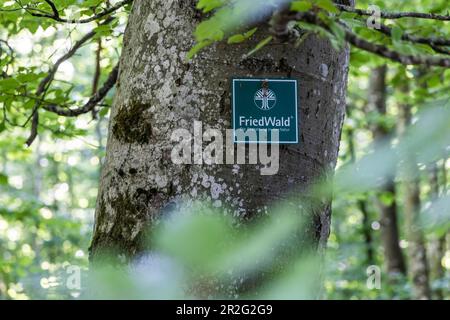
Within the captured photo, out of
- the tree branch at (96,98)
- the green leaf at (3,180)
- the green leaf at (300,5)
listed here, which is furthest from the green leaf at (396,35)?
the green leaf at (3,180)

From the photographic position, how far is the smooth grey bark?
4.39 ft

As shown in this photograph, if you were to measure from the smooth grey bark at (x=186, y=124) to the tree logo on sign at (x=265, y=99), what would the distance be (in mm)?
45

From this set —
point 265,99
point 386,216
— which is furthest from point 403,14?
point 386,216

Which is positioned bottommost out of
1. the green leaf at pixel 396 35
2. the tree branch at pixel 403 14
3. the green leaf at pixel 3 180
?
the green leaf at pixel 396 35

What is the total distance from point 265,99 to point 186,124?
202 millimetres

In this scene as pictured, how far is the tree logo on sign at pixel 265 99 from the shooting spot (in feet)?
4.54

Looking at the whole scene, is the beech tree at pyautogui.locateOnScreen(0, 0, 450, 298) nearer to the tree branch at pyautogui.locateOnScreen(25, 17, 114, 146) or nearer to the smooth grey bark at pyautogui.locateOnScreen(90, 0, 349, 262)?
the smooth grey bark at pyautogui.locateOnScreen(90, 0, 349, 262)

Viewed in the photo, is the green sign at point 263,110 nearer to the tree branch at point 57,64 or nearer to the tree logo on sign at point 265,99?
the tree logo on sign at point 265,99

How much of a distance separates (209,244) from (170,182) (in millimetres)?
884

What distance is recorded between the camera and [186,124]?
4.48 ft

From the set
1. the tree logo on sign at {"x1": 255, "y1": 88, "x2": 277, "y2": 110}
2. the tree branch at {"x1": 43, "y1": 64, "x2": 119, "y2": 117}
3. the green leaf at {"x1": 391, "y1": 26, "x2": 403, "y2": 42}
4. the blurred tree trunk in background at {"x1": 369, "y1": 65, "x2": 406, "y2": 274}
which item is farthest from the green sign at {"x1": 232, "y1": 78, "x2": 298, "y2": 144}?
the blurred tree trunk in background at {"x1": 369, "y1": 65, "x2": 406, "y2": 274}

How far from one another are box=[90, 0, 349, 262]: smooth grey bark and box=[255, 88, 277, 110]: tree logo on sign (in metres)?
0.04
